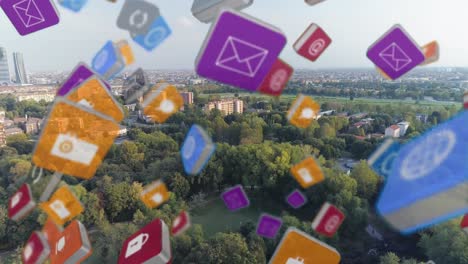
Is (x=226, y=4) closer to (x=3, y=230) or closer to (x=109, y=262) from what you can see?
(x=109, y=262)

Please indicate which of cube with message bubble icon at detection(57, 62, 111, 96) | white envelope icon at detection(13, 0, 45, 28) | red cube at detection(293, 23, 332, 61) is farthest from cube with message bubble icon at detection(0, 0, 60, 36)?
red cube at detection(293, 23, 332, 61)

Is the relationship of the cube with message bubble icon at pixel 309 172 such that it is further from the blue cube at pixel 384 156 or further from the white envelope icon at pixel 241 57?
the white envelope icon at pixel 241 57

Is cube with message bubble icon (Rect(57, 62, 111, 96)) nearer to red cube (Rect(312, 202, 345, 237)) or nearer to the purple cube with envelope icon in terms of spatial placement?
the purple cube with envelope icon

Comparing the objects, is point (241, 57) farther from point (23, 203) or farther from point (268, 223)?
point (268, 223)

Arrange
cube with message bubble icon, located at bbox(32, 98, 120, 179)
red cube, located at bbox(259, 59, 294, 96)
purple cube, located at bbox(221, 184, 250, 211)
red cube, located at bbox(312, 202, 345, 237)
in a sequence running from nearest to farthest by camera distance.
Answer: red cube, located at bbox(259, 59, 294, 96), cube with message bubble icon, located at bbox(32, 98, 120, 179), red cube, located at bbox(312, 202, 345, 237), purple cube, located at bbox(221, 184, 250, 211)

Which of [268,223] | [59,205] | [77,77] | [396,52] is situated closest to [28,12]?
[77,77]

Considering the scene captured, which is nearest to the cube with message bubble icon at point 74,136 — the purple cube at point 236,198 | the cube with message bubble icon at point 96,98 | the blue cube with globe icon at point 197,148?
the cube with message bubble icon at point 96,98
